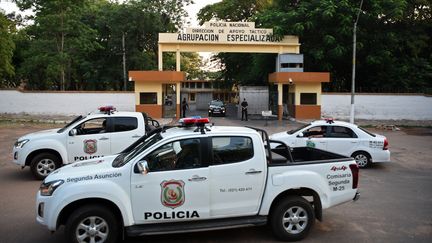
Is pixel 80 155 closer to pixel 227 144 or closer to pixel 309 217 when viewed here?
pixel 227 144

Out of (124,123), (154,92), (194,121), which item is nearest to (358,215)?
(194,121)

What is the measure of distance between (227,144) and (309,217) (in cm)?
168

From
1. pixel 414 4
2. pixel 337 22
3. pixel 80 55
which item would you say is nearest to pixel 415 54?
pixel 414 4

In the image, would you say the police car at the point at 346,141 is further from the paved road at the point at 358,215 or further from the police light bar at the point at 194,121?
the police light bar at the point at 194,121

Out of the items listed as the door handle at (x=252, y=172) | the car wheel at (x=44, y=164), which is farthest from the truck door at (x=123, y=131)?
the door handle at (x=252, y=172)

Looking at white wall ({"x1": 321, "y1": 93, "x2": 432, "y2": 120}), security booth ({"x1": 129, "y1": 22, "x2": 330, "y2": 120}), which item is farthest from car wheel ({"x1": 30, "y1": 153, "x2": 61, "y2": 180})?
white wall ({"x1": 321, "y1": 93, "x2": 432, "y2": 120})

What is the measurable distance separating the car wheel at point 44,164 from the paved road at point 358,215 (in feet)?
0.77

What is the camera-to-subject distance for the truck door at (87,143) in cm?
1013

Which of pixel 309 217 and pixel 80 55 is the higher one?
pixel 80 55

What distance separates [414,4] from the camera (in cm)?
3341

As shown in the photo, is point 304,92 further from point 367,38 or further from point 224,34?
point 224,34

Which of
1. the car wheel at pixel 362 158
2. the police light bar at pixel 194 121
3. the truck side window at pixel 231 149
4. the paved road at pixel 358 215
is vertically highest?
the police light bar at pixel 194 121

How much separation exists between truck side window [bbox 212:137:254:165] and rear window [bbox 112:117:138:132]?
5252mm

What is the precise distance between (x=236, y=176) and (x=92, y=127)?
6.12m
